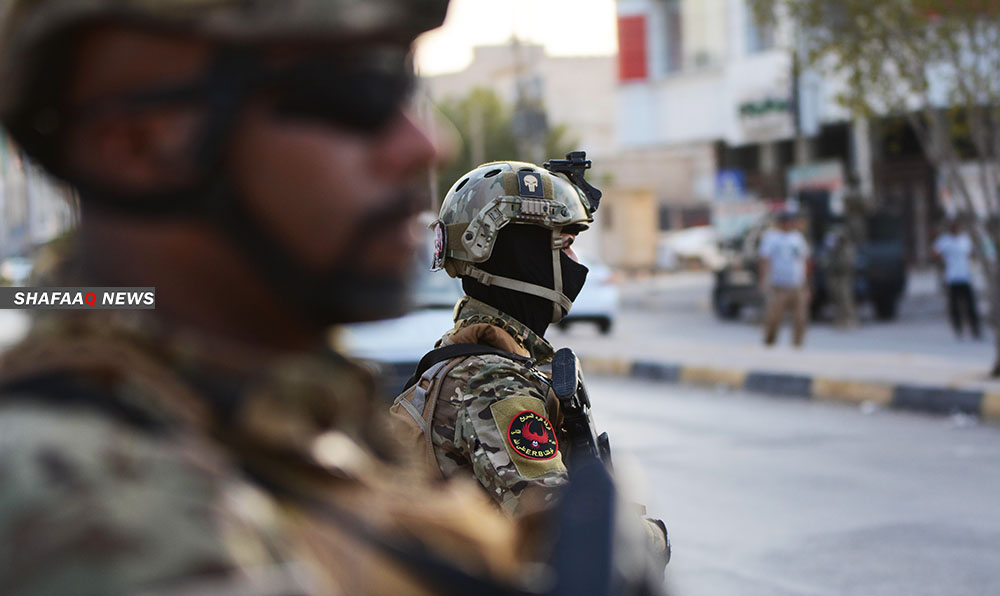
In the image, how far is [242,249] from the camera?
1051 millimetres

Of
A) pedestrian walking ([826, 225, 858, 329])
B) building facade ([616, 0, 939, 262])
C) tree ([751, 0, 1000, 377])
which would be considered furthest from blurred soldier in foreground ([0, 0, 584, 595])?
building facade ([616, 0, 939, 262])

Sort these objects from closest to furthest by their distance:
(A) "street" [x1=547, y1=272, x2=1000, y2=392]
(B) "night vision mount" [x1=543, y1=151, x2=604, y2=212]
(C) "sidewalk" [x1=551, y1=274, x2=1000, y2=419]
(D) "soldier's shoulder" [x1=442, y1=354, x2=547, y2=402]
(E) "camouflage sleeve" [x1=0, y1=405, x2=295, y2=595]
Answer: (E) "camouflage sleeve" [x1=0, y1=405, x2=295, y2=595]
(D) "soldier's shoulder" [x1=442, y1=354, x2=547, y2=402]
(B) "night vision mount" [x1=543, y1=151, x2=604, y2=212]
(C) "sidewalk" [x1=551, y1=274, x2=1000, y2=419]
(A) "street" [x1=547, y1=272, x2=1000, y2=392]

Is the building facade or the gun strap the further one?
the building facade

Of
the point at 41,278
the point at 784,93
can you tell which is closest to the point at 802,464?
the point at 41,278

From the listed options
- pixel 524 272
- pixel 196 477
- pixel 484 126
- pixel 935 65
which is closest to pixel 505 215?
pixel 524 272

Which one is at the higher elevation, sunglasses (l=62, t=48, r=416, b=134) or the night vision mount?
sunglasses (l=62, t=48, r=416, b=134)

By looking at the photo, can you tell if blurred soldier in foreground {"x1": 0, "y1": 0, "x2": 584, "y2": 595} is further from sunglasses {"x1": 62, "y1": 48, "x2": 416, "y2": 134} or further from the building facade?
the building facade

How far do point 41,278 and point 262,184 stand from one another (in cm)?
24

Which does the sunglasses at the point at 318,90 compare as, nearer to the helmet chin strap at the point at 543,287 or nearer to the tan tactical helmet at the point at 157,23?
the tan tactical helmet at the point at 157,23

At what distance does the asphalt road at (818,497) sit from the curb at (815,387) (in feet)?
0.98

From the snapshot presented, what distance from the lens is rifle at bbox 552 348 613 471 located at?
2727 mm

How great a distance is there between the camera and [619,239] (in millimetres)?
42688

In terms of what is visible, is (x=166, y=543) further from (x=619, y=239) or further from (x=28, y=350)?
(x=619, y=239)

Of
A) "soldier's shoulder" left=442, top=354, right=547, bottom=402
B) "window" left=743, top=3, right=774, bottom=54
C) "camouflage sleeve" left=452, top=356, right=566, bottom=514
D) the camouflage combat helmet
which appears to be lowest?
"camouflage sleeve" left=452, top=356, right=566, bottom=514
